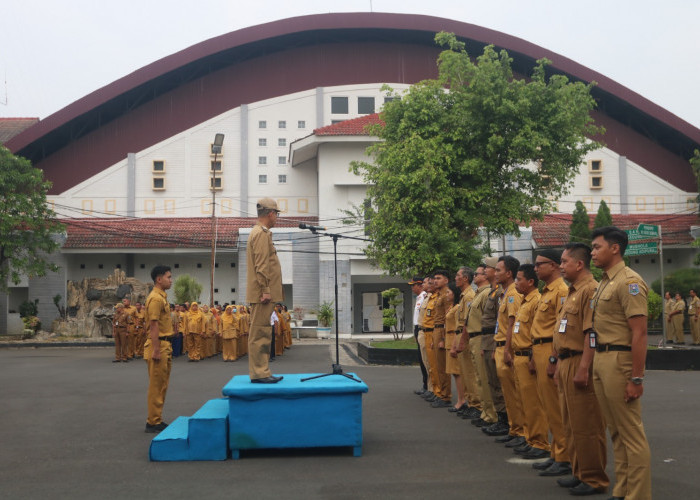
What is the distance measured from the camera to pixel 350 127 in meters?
33.7

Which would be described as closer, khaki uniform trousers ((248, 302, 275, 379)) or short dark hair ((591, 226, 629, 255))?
short dark hair ((591, 226, 629, 255))

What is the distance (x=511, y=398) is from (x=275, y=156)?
30519mm

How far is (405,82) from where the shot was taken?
3853cm

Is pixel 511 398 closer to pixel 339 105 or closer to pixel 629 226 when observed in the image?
pixel 629 226

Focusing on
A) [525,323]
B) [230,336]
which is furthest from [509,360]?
[230,336]

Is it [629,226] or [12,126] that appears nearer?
[629,226]

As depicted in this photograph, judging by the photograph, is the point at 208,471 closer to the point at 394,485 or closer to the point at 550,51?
the point at 394,485

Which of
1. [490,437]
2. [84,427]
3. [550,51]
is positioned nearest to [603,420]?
[490,437]

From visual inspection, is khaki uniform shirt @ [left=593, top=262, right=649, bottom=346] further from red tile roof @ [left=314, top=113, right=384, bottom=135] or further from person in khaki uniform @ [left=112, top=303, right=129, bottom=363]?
red tile roof @ [left=314, top=113, right=384, bottom=135]

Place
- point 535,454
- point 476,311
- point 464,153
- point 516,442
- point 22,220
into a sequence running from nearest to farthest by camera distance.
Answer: point 535,454
point 516,442
point 476,311
point 464,153
point 22,220

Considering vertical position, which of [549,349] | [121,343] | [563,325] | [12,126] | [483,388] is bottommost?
[121,343]

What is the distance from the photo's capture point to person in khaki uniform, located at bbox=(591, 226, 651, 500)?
194 inches

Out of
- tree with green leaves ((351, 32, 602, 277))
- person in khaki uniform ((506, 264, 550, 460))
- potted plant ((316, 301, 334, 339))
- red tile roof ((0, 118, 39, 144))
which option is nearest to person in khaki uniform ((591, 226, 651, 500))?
person in khaki uniform ((506, 264, 550, 460))

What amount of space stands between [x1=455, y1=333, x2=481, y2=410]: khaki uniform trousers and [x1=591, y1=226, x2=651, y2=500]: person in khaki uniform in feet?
14.2
